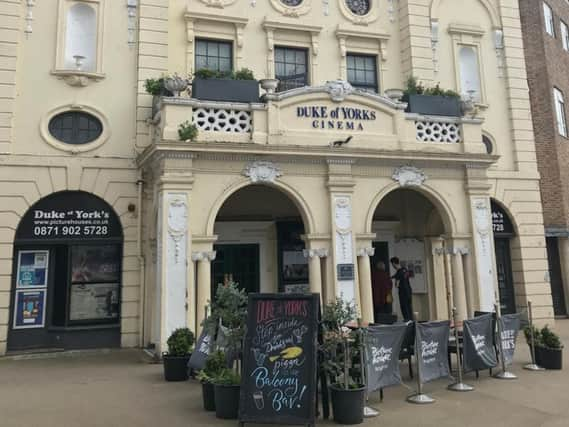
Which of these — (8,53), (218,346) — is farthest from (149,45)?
(218,346)

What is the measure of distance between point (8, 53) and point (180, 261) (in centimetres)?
687

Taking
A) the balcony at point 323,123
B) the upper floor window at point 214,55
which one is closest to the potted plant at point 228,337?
the balcony at point 323,123

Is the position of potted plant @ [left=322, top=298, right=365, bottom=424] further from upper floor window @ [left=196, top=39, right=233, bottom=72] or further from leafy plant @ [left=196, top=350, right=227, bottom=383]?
upper floor window @ [left=196, top=39, right=233, bottom=72]

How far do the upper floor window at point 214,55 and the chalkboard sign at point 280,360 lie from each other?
9262mm

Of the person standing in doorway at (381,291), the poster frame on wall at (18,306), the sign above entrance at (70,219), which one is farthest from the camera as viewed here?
the person standing in doorway at (381,291)

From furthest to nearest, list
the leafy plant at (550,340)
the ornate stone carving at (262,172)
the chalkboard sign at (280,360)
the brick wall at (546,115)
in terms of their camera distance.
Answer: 1. the brick wall at (546,115)
2. the ornate stone carving at (262,172)
3. the leafy plant at (550,340)
4. the chalkboard sign at (280,360)

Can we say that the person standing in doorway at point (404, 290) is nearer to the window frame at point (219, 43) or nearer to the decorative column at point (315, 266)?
the decorative column at point (315, 266)

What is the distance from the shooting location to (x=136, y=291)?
12000 mm

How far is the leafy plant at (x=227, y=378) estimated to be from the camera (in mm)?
6422

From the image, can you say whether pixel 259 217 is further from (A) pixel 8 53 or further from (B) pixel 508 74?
(B) pixel 508 74

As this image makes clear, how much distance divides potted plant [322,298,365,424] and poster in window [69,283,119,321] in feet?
23.3

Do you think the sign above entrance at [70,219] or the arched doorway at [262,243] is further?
the arched doorway at [262,243]

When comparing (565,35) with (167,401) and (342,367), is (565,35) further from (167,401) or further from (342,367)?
(167,401)

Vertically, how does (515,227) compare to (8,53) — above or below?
below
